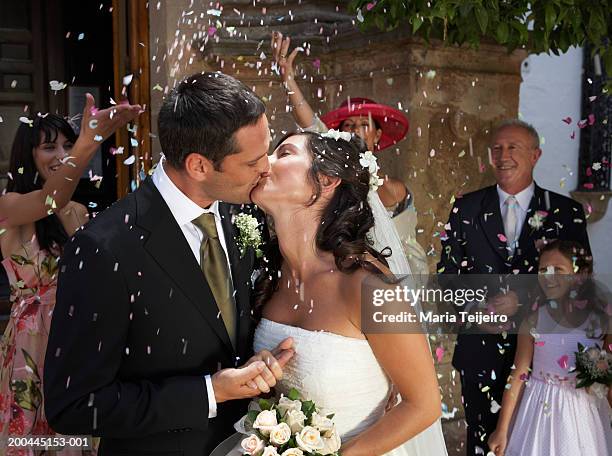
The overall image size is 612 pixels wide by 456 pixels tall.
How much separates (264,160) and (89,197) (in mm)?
5055

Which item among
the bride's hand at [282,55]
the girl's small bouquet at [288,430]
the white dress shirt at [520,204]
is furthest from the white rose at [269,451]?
the bride's hand at [282,55]

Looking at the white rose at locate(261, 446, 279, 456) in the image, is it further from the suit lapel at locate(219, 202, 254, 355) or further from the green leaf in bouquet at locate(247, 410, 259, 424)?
the suit lapel at locate(219, 202, 254, 355)

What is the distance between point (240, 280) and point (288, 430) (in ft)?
1.68

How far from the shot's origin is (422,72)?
4.73 m

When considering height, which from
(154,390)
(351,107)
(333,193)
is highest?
(351,107)

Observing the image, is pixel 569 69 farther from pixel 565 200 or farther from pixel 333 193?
pixel 333 193

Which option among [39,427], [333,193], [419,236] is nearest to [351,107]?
[419,236]

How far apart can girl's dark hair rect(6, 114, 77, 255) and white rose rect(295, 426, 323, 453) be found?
2122 millimetres

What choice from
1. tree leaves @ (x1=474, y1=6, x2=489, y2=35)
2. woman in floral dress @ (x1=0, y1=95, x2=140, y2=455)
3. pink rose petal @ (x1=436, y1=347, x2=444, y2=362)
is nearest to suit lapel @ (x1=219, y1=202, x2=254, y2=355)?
woman in floral dress @ (x1=0, y1=95, x2=140, y2=455)

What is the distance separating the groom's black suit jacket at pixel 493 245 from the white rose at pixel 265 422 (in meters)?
2.07

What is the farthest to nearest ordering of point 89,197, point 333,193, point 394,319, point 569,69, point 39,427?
point 569,69 → point 89,197 → point 39,427 → point 333,193 → point 394,319

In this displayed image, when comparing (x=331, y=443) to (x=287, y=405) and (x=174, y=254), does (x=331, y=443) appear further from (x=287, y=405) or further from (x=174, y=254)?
(x=174, y=254)

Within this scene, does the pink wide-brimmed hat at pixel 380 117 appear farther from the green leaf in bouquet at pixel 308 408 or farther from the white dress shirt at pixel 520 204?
the green leaf in bouquet at pixel 308 408

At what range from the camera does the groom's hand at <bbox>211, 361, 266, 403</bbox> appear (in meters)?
2.05
